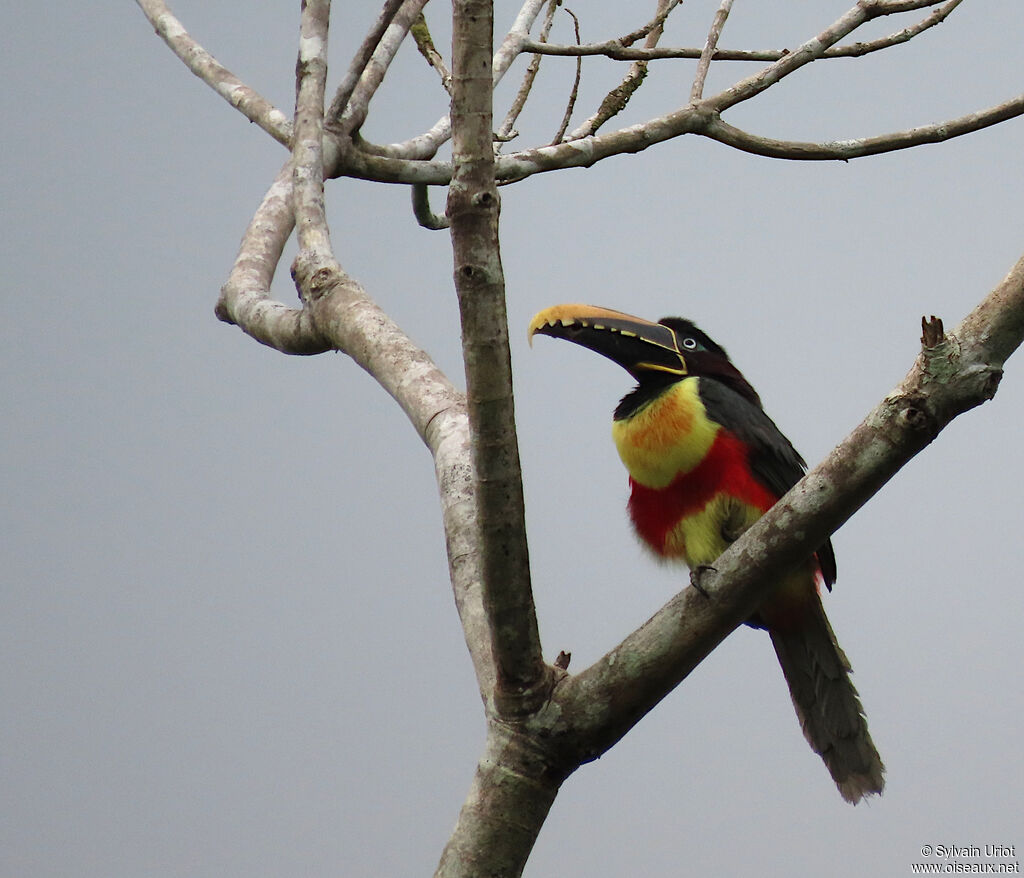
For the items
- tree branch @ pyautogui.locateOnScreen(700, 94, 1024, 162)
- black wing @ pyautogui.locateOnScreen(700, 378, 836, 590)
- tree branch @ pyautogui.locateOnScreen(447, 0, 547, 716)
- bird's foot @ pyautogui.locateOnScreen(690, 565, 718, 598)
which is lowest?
bird's foot @ pyautogui.locateOnScreen(690, 565, 718, 598)

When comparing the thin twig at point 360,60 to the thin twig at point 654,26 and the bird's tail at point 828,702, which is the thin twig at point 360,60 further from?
the bird's tail at point 828,702

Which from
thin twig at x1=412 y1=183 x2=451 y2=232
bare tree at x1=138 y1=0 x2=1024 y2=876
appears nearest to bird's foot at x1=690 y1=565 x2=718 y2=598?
bare tree at x1=138 y1=0 x2=1024 y2=876

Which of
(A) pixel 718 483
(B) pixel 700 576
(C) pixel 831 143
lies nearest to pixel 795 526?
(B) pixel 700 576

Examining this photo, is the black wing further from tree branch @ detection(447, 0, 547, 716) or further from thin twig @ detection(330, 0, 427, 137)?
thin twig @ detection(330, 0, 427, 137)

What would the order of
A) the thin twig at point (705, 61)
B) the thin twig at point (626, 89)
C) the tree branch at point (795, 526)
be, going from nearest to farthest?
the tree branch at point (795, 526) → the thin twig at point (705, 61) → the thin twig at point (626, 89)

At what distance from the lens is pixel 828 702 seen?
9.98 feet

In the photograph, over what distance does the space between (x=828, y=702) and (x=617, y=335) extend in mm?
1111

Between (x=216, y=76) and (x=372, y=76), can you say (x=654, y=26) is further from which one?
(x=216, y=76)

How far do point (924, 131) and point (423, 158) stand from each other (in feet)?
5.28

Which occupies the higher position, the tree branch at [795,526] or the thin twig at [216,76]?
the thin twig at [216,76]

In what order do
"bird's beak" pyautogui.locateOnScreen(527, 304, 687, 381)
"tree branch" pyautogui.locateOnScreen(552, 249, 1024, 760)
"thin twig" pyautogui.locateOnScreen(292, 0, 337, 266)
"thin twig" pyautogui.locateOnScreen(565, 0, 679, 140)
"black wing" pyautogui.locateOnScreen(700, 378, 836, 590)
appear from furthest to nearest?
1. "thin twig" pyautogui.locateOnScreen(565, 0, 679, 140)
2. "thin twig" pyautogui.locateOnScreen(292, 0, 337, 266)
3. "black wing" pyautogui.locateOnScreen(700, 378, 836, 590)
4. "bird's beak" pyautogui.locateOnScreen(527, 304, 687, 381)
5. "tree branch" pyautogui.locateOnScreen(552, 249, 1024, 760)

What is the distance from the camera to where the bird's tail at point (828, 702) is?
2.96m

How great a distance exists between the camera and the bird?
2982 mm

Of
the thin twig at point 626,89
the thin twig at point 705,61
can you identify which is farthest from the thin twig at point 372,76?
the thin twig at point 705,61
